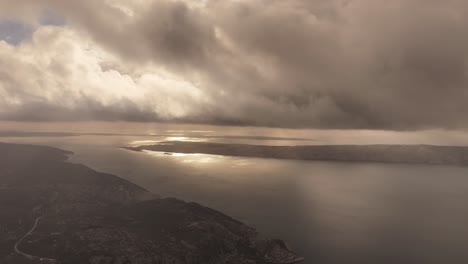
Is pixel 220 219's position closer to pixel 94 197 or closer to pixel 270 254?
pixel 270 254

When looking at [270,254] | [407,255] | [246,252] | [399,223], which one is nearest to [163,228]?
[246,252]

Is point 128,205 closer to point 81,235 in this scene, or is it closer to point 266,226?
point 81,235

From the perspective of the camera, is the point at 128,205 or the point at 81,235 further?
the point at 128,205

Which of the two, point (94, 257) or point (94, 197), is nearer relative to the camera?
point (94, 257)

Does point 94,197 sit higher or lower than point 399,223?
higher

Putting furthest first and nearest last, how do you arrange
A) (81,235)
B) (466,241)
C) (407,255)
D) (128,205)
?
1. (128,205)
2. (466,241)
3. (407,255)
4. (81,235)

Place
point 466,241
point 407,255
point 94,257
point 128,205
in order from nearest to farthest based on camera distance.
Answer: point 94,257, point 407,255, point 466,241, point 128,205

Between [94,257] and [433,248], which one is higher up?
[94,257]

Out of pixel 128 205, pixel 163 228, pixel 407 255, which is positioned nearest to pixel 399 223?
pixel 407 255

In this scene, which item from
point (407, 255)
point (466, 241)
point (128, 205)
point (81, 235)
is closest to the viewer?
point (81, 235)
